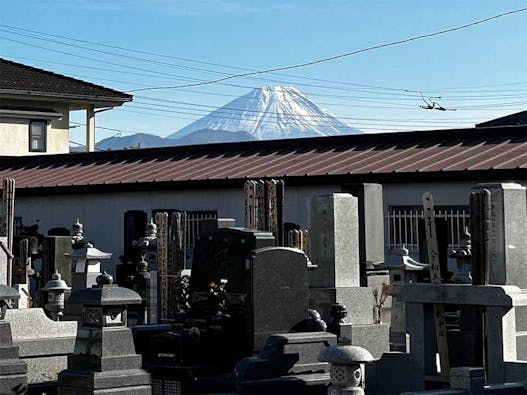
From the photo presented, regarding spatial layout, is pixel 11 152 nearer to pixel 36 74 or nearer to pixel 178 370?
pixel 36 74

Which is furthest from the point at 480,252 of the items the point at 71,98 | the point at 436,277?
the point at 71,98

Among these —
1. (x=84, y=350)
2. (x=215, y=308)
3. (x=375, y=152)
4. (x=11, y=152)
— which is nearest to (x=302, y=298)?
(x=215, y=308)

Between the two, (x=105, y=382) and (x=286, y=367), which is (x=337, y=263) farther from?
(x=105, y=382)

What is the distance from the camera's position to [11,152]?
43.3 meters

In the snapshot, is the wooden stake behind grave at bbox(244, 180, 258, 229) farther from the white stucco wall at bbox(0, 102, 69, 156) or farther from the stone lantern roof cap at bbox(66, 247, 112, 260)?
the white stucco wall at bbox(0, 102, 69, 156)

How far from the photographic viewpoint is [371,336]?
1576 cm

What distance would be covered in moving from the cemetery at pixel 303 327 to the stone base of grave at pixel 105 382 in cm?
1

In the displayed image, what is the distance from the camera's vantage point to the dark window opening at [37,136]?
4447cm

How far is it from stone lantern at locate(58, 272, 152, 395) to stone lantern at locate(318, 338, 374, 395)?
2599 mm

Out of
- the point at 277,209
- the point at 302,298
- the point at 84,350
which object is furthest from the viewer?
the point at 277,209

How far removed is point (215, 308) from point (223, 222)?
4.71 m

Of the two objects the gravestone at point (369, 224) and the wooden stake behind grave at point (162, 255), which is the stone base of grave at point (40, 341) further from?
the wooden stake behind grave at point (162, 255)

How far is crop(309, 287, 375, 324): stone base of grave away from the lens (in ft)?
52.9

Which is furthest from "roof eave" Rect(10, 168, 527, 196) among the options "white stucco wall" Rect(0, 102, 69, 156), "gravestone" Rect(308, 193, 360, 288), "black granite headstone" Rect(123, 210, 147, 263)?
"white stucco wall" Rect(0, 102, 69, 156)
